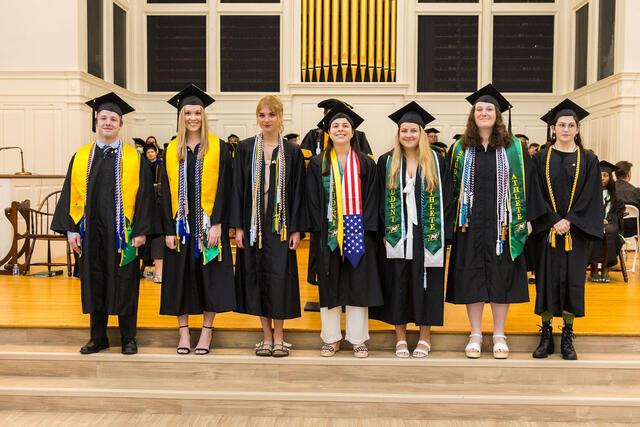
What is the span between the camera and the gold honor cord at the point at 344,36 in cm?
1025

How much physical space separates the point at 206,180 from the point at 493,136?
180cm

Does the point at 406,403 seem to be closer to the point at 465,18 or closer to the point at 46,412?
the point at 46,412

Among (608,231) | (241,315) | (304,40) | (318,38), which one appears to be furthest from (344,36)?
(241,315)

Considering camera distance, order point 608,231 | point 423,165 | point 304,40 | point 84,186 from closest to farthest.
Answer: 1. point 423,165
2. point 84,186
3. point 608,231
4. point 304,40

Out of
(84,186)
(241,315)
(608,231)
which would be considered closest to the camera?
(84,186)

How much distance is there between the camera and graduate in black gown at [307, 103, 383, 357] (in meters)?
4.00

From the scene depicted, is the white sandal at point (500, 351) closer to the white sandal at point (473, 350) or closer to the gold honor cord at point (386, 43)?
the white sandal at point (473, 350)

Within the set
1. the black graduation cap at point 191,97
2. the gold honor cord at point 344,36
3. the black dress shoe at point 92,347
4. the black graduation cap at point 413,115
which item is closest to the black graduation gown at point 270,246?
the black graduation cap at point 191,97

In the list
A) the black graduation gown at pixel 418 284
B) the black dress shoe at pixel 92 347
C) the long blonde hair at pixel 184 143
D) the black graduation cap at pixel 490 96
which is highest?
the black graduation cap at pixel 490 96

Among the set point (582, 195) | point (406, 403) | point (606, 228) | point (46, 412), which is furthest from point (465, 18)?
point (46, 412)

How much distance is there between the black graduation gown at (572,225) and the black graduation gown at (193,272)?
199 cm

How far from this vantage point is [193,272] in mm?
4102

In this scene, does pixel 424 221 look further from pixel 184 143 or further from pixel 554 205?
pixel 184 143

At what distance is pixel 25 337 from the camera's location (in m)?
4.42
